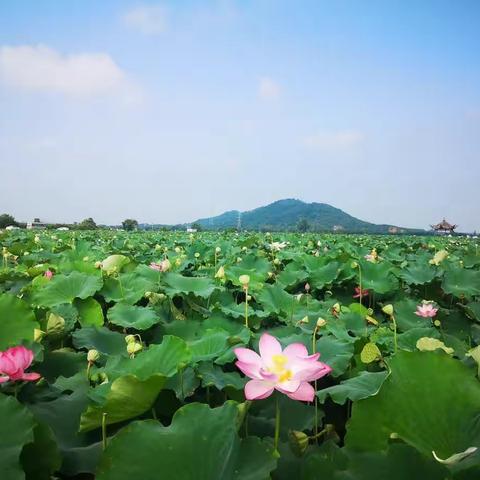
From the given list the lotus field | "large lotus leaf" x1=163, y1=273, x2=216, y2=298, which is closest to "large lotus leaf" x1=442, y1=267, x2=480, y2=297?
the lotus field

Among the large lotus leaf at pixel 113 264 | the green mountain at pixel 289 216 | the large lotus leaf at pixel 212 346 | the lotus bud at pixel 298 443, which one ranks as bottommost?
the lotus bud at pixel 298 443

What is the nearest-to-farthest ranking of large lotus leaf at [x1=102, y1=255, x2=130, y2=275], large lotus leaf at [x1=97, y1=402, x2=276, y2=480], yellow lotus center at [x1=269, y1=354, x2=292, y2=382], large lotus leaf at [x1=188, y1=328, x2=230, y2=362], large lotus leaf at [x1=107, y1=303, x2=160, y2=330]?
large lotus leaf at [x1=97, y1=402, x2=276, y2=480], yellow lotus center at [x1=269, y1=354, x2=292, y2=382], large lotus leaf at [x1=188, y1=328, x2=230, y2=362], large lotus leaf at [x1=107, y1=303, x2=160, y2=330], large lotus leaf at [x1=102, y1=255, x2=130, y2=275]

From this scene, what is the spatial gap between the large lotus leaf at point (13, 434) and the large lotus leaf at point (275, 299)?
1422 mm

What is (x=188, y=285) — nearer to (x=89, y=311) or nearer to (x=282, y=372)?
(x=89, y=311)

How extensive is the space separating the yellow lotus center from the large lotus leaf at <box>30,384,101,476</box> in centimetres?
33

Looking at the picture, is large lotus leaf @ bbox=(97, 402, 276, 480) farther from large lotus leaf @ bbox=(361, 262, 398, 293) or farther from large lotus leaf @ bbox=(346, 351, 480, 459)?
large lotus leaf @ bbox=(361, 262, 398, 293)

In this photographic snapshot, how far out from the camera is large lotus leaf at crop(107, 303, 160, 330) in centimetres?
154

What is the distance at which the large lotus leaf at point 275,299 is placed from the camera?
2090 mm

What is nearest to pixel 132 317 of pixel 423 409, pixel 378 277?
pixel 423 409

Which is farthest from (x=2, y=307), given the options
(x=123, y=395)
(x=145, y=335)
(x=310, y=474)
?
(x=310, y=474)

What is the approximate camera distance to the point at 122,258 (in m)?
2.80

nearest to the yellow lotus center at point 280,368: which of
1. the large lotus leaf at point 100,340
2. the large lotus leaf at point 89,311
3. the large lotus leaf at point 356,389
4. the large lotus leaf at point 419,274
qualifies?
the large lotus leaf at point 356,389

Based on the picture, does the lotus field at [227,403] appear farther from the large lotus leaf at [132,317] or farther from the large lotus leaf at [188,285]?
the large lotus leaf at [188,285]

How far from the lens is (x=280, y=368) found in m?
0.74
